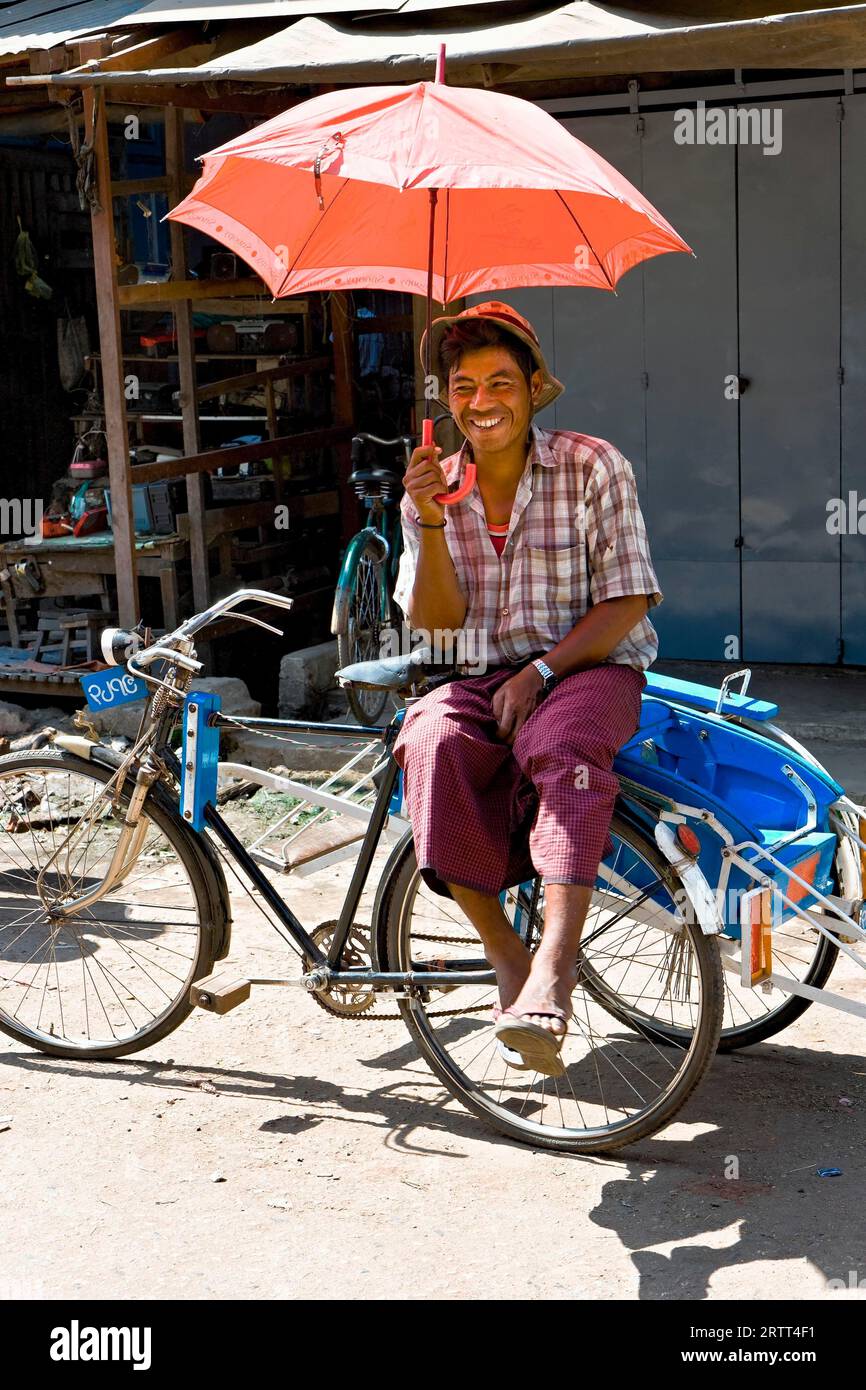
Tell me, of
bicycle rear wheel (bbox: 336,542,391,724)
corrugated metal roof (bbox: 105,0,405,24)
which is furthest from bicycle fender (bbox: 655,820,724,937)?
corrugated metal roof (bbox: 105,0,405,24)

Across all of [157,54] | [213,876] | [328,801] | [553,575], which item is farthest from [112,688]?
[157,54]

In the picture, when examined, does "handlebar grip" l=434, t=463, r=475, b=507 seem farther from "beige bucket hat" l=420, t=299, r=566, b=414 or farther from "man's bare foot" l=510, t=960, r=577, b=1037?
"man's bare foot" l=510, t=960, r=577, b=1037

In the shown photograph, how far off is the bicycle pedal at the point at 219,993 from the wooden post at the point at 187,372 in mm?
4024

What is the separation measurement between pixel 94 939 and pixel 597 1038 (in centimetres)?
181

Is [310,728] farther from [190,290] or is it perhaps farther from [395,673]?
[190,290]

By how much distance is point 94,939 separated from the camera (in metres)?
5.13

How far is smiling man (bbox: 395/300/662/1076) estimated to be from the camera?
3.33 m

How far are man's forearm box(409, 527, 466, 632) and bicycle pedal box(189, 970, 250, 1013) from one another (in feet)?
3.62

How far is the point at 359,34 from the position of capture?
20.3 ft

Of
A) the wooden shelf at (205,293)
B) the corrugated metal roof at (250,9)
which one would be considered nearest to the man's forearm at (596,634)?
the corrugated metal roof at (250,9)

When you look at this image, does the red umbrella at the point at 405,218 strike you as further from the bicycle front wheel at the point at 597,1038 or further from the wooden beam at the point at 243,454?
the wooden beam at the point at 243,454

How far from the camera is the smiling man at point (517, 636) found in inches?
131

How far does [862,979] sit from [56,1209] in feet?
8.18

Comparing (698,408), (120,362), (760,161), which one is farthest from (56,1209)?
(760,161)
